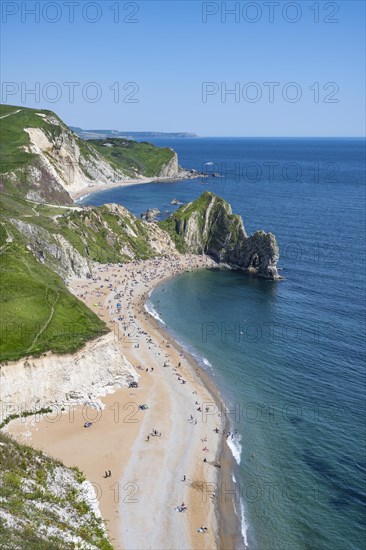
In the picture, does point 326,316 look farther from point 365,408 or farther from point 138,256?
point 138,256

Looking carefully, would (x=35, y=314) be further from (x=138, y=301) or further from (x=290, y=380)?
(x=138, y=301)

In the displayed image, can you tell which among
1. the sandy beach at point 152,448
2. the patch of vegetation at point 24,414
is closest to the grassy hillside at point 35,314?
the patch of vegetation at point 24,414

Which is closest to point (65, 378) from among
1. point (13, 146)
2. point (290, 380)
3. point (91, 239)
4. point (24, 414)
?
point (24, 414)

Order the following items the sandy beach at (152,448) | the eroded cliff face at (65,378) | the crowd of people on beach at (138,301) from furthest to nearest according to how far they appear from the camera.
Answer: the crowd of people on beach at (138,301)
the eroded cliff face at (65,378)
the sandy beach at (152,448)

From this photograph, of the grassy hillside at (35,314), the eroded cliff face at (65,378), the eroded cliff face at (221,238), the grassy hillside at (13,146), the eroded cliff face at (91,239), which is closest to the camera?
the eroded cliff face at (65,378)

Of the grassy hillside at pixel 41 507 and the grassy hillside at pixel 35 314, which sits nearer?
the grassy hillside at pixel 41 507

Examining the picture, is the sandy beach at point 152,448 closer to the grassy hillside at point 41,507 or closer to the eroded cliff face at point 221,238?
the grassy hillside at point 41,507
